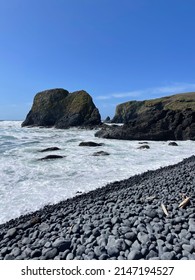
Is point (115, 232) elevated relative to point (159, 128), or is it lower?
lower

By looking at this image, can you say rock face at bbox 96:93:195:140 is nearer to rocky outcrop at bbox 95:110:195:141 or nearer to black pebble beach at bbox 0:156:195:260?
rocky outcrop at bbox 95:110:195:141

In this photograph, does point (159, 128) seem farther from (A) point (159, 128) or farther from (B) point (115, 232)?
(B) point (115, 232)

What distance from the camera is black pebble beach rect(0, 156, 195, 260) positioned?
452 cm

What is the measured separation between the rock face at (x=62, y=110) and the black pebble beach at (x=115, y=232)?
195 feet

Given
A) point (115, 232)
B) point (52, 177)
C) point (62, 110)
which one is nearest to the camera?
point (115, 232)

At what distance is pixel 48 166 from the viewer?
17047 millimetres

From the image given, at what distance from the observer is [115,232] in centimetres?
524

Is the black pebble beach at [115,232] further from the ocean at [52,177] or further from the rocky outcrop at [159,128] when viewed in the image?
the rocky outcrop at [159,128]

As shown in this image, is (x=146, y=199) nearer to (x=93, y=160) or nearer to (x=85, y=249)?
(x=85, y=249)

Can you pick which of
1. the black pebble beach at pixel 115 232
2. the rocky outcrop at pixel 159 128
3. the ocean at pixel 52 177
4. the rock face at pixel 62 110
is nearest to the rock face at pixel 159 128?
the rocky outcrop at pixel 159 128

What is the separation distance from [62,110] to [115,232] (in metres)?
72.7

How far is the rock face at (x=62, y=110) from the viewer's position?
69.2 meters

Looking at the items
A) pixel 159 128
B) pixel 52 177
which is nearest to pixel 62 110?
pixel 159 128
